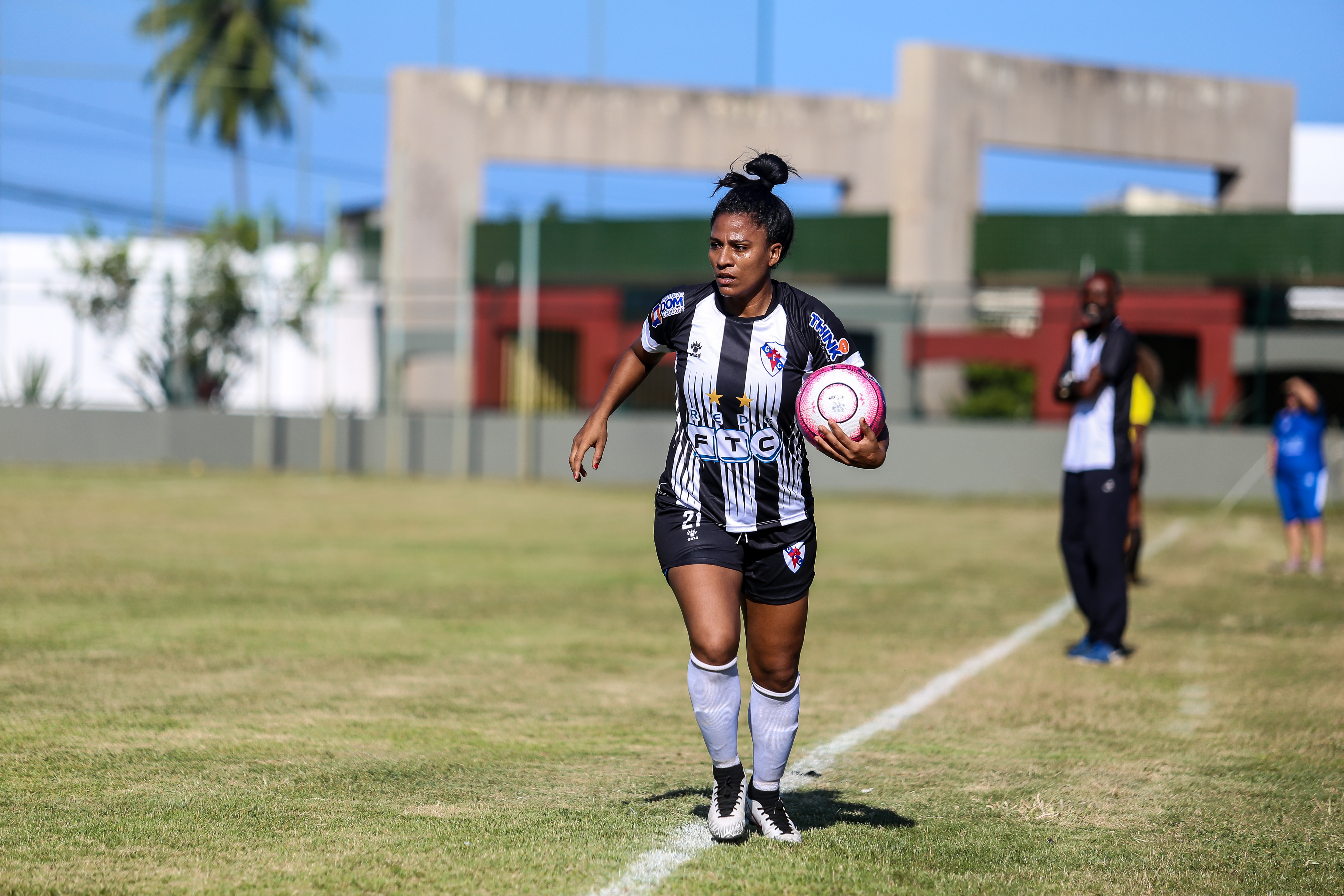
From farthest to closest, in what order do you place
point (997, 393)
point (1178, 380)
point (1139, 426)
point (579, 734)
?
point (1178, 380)
point (997, 393)
point (1139, 426)
point (579, 734)

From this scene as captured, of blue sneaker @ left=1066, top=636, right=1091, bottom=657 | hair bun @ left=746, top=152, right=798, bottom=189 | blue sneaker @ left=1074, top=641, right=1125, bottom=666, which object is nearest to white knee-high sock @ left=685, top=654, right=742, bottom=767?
hair bun @ left=746, top=152, right=798, bottom=189

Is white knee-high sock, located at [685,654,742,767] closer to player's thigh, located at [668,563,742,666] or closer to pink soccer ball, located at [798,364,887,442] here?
player's thigh, located at [668,563,742,666]

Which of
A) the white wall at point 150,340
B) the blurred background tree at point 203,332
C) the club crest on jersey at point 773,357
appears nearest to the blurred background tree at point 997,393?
the white wall at point 150,340

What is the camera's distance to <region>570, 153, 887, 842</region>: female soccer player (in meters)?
4.75

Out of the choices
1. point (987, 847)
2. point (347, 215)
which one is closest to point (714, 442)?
point (987, 847)

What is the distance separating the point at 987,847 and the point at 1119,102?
2889 centimetres

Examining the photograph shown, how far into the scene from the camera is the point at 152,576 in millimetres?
11977

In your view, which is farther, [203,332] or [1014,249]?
[203,332]

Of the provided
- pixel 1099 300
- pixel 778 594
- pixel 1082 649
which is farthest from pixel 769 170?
pixel 1082 649

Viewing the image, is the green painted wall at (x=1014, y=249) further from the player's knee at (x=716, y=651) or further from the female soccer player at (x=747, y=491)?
the player's knee at (x=716, y=651)

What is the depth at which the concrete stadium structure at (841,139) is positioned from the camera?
29453 mm

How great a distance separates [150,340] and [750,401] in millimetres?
28782

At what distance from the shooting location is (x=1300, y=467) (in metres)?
14.3

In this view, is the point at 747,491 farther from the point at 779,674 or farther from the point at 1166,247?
the point at 1166,247
